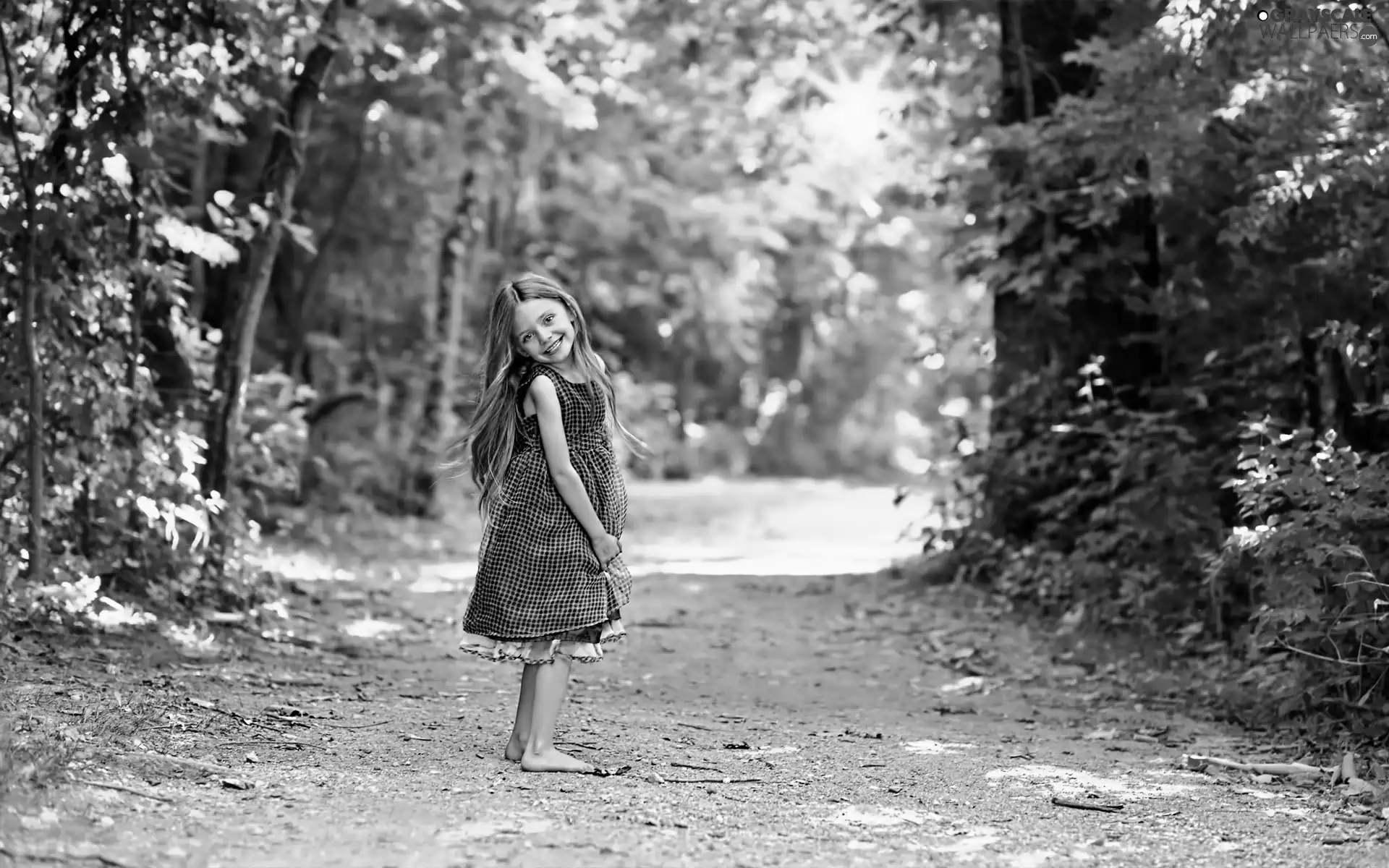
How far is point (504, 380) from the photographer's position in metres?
5.90

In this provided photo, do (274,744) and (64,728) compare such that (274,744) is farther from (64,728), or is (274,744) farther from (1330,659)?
(1330,659)

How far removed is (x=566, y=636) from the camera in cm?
572

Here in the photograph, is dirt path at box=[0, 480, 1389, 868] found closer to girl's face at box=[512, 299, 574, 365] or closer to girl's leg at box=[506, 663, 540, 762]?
girl's leg at box=[506, 663, 540, 762]

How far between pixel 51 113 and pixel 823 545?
36.1 ft

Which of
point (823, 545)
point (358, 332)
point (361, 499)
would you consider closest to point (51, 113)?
point (361, 499)

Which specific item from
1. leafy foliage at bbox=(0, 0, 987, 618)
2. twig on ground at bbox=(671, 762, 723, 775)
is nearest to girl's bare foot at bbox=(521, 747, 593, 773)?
twig on ground at bbox=(671, 762, 723, 775)

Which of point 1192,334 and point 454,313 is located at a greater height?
point 454,313

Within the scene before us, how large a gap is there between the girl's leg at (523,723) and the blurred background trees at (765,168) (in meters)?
1.67

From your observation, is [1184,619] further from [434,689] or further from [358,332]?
[358,332]

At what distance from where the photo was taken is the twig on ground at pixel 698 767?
5832 millimetres

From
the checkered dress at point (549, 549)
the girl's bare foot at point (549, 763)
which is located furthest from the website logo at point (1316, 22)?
the girl's bare foot at point (549, 763)

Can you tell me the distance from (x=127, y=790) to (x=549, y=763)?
1.47m

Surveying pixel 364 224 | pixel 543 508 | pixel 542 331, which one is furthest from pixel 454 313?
pixel 543 508

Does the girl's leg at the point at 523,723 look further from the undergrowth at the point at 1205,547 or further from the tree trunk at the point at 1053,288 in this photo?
the tree trunk at the point at 1053,288
